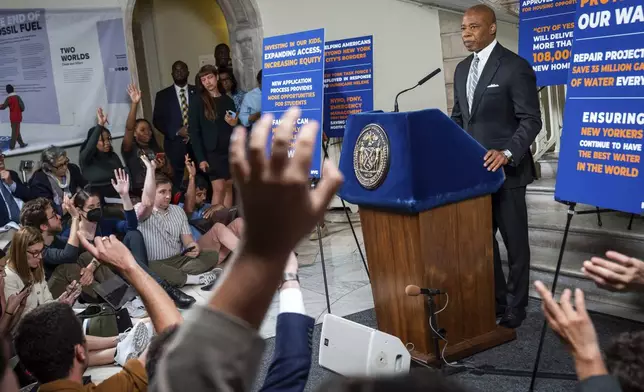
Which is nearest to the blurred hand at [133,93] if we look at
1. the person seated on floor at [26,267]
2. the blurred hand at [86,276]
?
the blurred hand at [86,276]

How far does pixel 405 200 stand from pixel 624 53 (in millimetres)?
1071

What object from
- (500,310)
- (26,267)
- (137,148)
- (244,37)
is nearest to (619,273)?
(500,310)

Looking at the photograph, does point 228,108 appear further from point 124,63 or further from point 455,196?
point 455,196

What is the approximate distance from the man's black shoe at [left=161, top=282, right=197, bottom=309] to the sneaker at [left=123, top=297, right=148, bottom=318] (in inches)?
7.8

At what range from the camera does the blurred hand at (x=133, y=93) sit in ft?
21.8

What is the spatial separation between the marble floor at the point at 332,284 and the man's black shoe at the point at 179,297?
0.39 feet

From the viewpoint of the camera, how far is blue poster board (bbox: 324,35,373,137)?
602 centimetres

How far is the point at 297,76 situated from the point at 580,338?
12.5 feet

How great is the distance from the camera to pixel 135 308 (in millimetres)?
4980

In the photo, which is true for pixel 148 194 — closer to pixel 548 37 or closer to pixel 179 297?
pixel 179 297

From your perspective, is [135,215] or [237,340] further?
[135,215]

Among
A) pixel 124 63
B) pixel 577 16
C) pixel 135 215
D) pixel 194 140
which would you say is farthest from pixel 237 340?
pixel 124 63

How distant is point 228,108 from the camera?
665 centimetres

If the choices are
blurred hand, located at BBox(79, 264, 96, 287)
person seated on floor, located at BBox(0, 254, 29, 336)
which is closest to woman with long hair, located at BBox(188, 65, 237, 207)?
blurred hand, located at BBox(79, 264, 96, 287)
